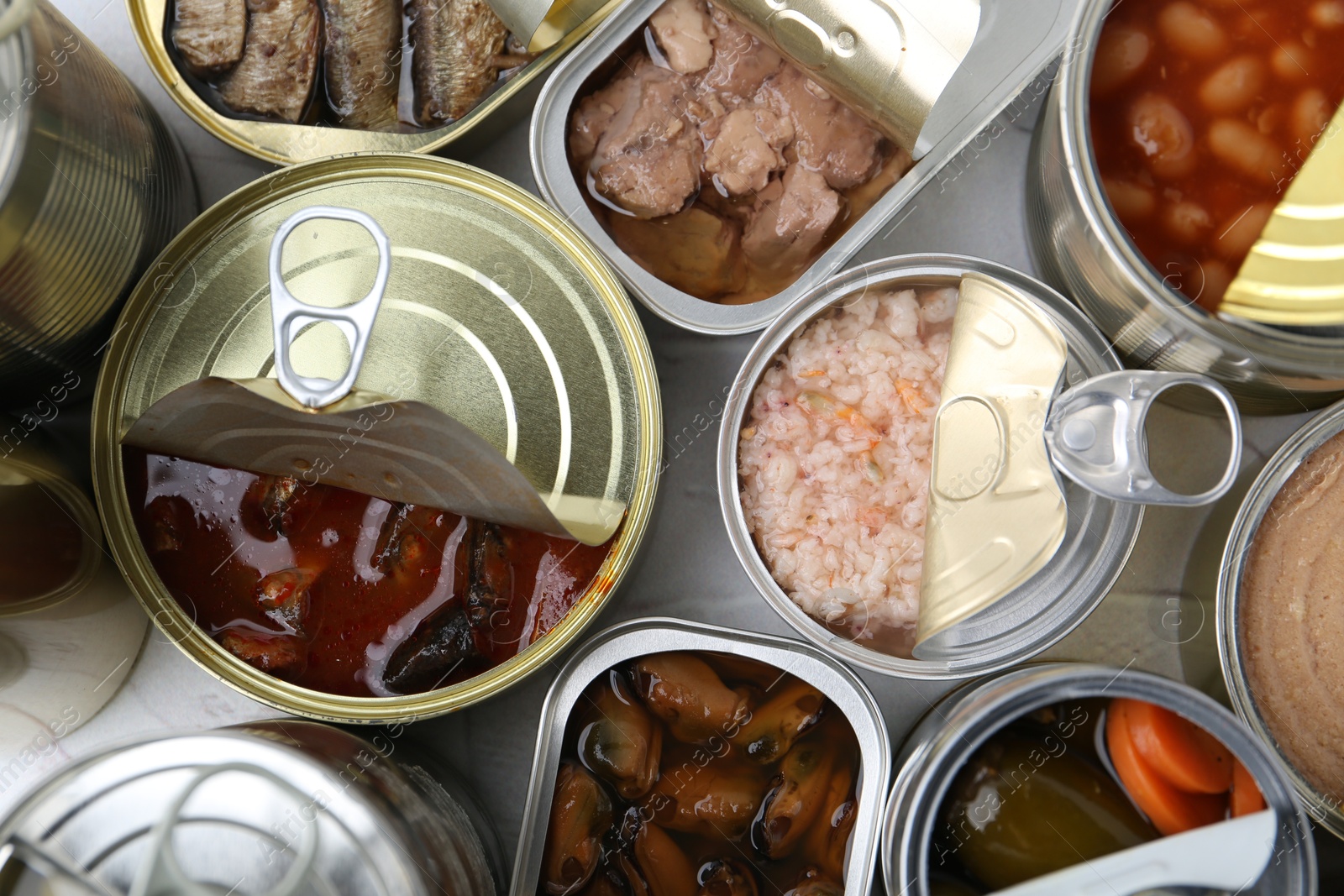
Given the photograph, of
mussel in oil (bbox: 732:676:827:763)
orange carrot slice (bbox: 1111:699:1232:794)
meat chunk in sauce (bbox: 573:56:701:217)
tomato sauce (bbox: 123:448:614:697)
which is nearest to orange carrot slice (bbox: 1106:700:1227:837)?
orange carrot slice (bbox: 1111:699:1232:794)

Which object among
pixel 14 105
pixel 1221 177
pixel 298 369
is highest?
pixel 1221 177

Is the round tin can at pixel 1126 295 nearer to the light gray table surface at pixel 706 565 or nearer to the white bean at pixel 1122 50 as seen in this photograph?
the white bean at pixel 1122 50

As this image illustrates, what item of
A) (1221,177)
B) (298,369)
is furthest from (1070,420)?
(298,369)

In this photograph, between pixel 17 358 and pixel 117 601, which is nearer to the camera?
pixel 17 358

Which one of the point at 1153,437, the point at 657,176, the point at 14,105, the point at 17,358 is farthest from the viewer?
the point at 1153,437

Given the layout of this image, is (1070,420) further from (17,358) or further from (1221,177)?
(17,358)

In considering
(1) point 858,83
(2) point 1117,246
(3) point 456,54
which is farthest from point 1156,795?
(3) point 456,54

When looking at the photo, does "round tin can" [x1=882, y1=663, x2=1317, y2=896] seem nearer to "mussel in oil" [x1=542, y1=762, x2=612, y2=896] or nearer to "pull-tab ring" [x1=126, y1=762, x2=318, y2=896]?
"mussel in oil" [x1=542, y1=762, x2=612, y2=896]

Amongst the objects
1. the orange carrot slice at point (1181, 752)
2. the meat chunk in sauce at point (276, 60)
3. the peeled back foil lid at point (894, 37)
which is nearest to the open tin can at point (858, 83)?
the peeled back foil lid at point (894, 37)

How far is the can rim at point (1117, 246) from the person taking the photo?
41.2 inches

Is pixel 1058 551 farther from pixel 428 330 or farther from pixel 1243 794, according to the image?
pixel 428 330

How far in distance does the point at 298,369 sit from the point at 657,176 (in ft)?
1.98

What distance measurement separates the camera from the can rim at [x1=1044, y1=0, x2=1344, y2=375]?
1046 millimetres

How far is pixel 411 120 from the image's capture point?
1.42 meters
